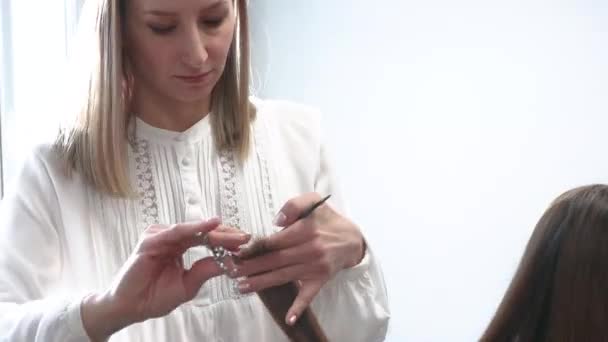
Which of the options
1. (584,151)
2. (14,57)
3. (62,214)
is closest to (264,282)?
(62,214)

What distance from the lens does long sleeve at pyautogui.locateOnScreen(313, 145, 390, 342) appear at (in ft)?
3.22

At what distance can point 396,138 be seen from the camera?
1.84m

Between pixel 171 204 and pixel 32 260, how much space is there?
0.18 metres

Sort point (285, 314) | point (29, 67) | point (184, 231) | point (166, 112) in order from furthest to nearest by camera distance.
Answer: point (29, 67) < point (166, 112) < point (285, 314) < point (184, 231)

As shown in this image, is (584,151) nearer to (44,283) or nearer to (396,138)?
(396,138)

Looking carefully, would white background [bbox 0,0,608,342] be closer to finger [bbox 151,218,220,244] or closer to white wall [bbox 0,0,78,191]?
white wall [bbox 0,0,78,191]

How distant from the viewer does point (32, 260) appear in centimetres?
93

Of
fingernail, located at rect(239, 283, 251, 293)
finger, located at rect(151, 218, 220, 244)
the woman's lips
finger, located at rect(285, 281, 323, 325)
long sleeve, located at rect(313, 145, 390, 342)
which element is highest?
the woman's lips

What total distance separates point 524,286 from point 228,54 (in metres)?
0.47

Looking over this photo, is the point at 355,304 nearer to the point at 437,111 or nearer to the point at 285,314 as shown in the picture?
the point at 285,314

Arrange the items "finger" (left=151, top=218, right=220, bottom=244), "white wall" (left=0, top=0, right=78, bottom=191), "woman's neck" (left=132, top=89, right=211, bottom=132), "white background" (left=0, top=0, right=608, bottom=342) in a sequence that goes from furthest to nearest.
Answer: "white background" (left=0, top=0, right=608, bottom=342) < "white wall" (left=0, top=0, right=78, bottom=191) < "woman's neck" (left=132, top=89, right=211, bottom=132) < "finger" (left=151, top=218, right=220, bottom=244)

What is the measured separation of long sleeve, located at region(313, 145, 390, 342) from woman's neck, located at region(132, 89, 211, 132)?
0.91ft

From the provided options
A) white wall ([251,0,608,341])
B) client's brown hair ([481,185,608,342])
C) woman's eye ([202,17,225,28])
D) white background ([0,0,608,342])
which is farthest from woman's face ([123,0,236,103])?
white wall ([251,0,608,341])

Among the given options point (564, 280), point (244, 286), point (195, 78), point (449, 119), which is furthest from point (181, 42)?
point (449, 119)
